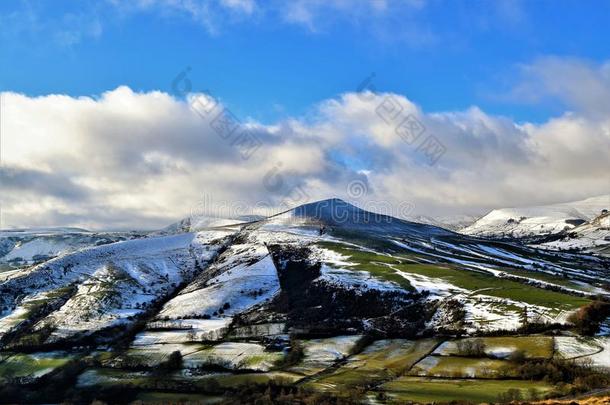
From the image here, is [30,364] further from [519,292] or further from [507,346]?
[519,292]

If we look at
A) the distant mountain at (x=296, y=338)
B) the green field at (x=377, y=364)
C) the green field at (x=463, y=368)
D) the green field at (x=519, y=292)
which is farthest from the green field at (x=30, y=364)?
the green field at (x=519, y=292)

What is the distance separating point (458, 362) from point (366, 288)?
7132cm

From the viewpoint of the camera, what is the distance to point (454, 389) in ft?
331

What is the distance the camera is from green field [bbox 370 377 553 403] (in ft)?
309

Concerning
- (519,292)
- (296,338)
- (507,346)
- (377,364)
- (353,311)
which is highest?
(519,292)

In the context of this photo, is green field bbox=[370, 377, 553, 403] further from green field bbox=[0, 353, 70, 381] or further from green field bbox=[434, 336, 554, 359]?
green field bbox=[0, 353, 70, 381]

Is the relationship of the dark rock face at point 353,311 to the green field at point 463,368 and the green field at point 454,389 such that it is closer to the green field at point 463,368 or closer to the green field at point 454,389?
the green field at point 463,368

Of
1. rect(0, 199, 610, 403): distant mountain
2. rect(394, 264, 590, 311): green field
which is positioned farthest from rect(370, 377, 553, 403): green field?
rect(394, 264, 590, 311): green field

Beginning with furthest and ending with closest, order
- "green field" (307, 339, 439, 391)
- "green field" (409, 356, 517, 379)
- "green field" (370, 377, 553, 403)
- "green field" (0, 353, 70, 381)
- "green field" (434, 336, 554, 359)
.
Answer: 1. "green field" (0, 353, 70, 381)
2. "green field" (434, 336, 554, 359)
3. "green field" (409, 356, 517, 379)
4. "green field" (307, 339, 439, 391)
5. "green field" (370, 377, 553, 403)

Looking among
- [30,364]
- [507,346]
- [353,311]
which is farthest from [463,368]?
[30,364]

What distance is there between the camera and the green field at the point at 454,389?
309ft

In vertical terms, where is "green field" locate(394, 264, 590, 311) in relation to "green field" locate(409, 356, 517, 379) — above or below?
above

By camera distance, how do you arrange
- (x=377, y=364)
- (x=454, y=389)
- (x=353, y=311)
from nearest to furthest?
(x=454, y=389)
(x=377, y=364)
(x=353, y=311)

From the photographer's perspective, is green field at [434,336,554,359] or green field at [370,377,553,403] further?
green field at [434,336,554,359]
